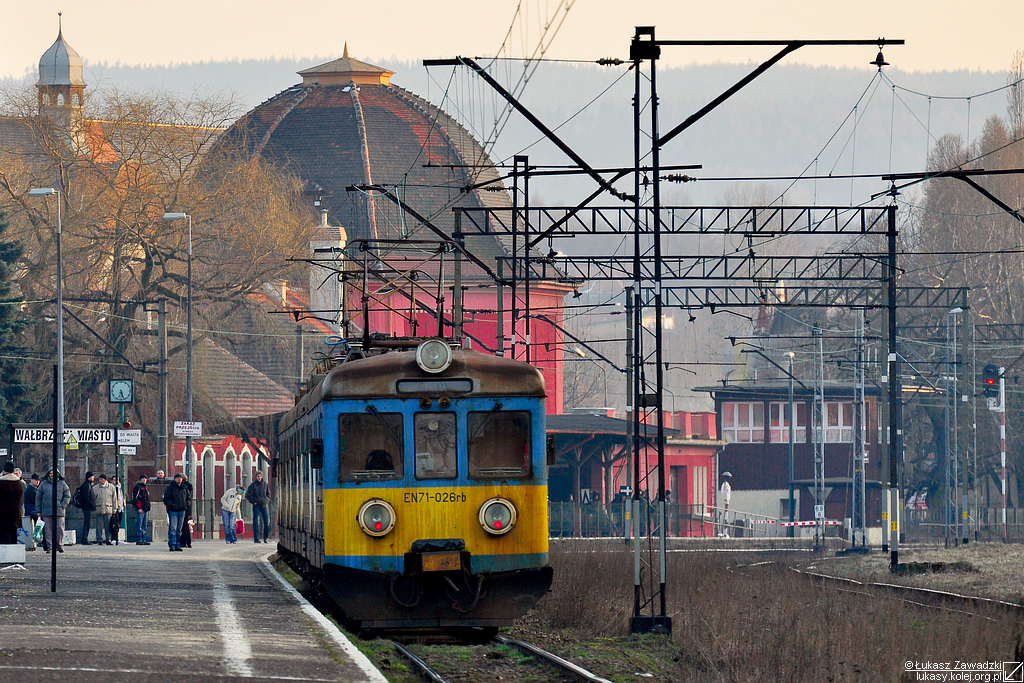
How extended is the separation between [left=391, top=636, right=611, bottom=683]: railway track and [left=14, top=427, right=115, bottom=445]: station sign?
70.1 feet

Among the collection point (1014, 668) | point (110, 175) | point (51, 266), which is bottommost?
point (1014, 668)

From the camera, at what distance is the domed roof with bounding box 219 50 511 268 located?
6738 cm

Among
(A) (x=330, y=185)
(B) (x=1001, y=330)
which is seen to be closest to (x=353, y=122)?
(A) (x=330, y=185)

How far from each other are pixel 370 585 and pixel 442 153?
5592 cm

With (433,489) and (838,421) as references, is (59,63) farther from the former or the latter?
(433,489)

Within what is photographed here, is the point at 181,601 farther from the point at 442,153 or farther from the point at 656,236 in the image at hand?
the point at 442,153

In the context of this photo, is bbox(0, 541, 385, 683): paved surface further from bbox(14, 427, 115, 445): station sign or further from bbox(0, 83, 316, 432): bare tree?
bbox(0, 83, 316, 432): bare tree

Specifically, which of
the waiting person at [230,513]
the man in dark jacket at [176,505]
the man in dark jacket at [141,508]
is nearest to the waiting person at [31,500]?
the man in dark jacket at [176,505]

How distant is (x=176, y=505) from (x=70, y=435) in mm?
5996

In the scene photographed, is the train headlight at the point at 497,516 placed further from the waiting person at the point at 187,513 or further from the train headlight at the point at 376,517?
the waiting person at the point at 187,513

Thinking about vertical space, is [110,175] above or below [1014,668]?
above

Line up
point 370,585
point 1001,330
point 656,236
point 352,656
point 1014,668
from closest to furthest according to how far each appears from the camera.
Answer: point 352,656, point 1014,668, point 370,585, point 656,236, point 1001,330

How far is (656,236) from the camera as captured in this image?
18.9 meters

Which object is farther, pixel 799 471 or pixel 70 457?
pixel 799 471
